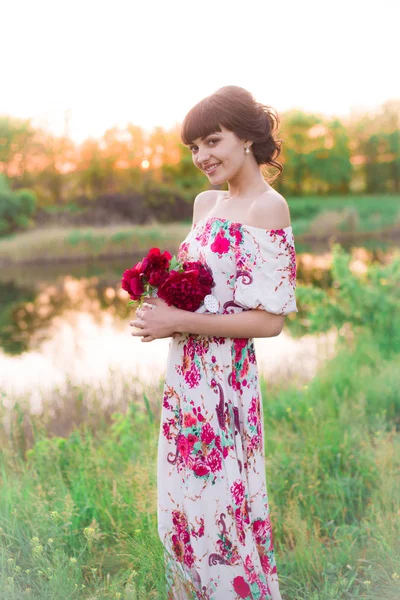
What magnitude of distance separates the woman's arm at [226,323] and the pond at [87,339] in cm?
242

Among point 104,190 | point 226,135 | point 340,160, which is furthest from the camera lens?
point 340,160

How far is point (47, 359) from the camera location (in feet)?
29.5

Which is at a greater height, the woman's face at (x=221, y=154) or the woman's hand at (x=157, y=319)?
the woman's face at (x=221, y=154)

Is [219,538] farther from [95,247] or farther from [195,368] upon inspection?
[95,247]

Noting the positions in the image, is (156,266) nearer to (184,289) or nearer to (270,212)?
(184,289)

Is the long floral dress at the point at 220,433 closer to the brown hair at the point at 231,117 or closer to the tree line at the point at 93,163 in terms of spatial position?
the brown hair at the point at 231,117

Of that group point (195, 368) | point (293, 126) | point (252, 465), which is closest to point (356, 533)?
point (252, 465)

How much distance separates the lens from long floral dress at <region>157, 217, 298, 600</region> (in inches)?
79.7

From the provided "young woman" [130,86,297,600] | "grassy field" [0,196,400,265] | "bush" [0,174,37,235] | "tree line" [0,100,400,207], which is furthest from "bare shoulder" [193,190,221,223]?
"tree line" [0,100,400,207]

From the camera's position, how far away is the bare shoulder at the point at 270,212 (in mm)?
2006

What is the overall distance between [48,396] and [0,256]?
49.5ft

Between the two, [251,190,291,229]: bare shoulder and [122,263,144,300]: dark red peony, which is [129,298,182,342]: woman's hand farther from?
[251,190,291,229]: bare shoulder

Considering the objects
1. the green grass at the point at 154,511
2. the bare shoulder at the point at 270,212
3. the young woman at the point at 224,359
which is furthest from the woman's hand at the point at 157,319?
the green grass at the point at 154,511

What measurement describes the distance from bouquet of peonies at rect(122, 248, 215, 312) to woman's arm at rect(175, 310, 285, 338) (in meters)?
0.05
